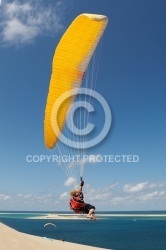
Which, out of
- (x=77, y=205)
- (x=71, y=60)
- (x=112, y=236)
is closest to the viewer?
(x=77, y=205)

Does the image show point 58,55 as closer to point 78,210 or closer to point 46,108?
point 46,108

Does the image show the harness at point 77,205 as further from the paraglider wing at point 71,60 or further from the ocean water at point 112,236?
the ocean water at point 112,236

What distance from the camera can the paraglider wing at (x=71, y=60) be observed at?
15680 millimetres

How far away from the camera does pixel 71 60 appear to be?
1614cm

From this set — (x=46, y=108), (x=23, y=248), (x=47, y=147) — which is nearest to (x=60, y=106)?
(x=46, y=108)

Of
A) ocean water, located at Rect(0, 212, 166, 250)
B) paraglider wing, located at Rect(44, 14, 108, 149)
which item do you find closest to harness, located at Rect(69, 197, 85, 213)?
paraglider wing, located at Rect(44, 14, 108, 149)

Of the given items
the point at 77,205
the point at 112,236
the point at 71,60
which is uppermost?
the point at 112,236

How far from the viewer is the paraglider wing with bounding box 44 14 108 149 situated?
15680 mm

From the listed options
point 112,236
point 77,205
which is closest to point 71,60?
point 77,205

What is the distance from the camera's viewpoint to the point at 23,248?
68.3 feet

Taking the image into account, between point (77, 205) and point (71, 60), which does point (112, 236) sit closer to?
point (77, 205)

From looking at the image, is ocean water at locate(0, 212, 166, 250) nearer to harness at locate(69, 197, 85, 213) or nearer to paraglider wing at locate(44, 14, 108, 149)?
paraglider wing at locate(44, 14, 108, 149)

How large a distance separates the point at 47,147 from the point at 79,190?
3373 millimetres

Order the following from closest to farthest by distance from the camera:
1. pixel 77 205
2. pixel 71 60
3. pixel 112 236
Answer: pixel 77 205
pixel 71 60
pixel 112 236
